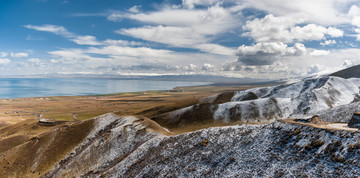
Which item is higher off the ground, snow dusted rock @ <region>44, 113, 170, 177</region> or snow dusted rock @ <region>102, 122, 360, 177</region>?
snow dusted rock @ <region>102, 122, 360, 177</region>

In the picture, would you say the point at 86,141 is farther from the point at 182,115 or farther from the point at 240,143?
the point at 240,143

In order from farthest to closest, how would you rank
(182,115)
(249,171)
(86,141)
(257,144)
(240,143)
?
(182,115) < (86,141) < (240,143) < (257,144) < (249,171)

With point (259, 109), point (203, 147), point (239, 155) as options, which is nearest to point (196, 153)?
point (203, 147)

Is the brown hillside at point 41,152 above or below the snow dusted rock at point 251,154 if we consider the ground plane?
below

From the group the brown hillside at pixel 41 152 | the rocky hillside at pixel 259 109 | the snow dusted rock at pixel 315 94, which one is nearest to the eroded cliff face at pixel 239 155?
the brown hillside at pixel 41 152

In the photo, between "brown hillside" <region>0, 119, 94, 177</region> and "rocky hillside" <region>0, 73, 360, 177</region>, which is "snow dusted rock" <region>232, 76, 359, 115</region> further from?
"brown hillside" <region>0, 119, 94, 177</region>

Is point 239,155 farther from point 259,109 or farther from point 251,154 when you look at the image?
point 259,109

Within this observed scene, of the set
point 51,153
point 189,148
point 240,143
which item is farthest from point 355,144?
point 51,153

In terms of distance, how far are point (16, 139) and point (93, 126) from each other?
33.6 meters

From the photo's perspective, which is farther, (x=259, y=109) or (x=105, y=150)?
(x=259, y=109)

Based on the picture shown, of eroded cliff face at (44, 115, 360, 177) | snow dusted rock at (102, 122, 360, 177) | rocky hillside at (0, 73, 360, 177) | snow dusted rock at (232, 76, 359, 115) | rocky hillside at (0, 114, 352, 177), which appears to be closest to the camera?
snow dusted rock at (102, 122, 360, 177)

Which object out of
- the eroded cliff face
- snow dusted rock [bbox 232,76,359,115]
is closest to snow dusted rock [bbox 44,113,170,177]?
the eroded cliff face

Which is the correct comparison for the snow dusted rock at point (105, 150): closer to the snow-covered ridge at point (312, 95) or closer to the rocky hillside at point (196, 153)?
the rocky hillside at point (196, 153)

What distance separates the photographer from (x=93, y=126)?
208 ft
